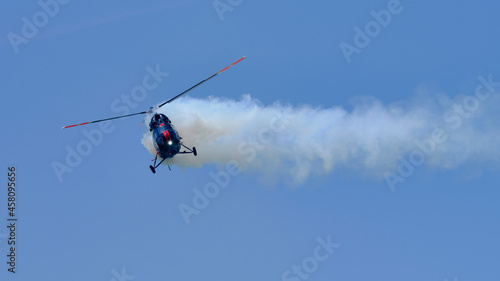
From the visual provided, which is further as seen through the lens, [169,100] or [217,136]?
[217,136]

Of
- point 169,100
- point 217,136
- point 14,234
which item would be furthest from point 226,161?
point 14,234

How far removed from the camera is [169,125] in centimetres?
14488

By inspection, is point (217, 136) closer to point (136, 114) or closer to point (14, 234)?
point (136, 114)

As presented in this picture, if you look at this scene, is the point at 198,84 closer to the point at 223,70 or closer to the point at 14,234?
the point at 223,70

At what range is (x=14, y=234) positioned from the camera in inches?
5763

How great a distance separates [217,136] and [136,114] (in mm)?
12845

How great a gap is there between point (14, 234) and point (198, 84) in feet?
76.9

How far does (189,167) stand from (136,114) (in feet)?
35.5

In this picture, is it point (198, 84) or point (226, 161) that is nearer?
point (198, 84)

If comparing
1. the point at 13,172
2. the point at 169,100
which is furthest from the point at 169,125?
the point at 13,172

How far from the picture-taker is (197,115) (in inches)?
6078

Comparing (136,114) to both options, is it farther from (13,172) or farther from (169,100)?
(13,172)

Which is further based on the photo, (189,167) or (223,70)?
(189,167)

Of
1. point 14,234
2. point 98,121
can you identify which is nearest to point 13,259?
point 14,234
